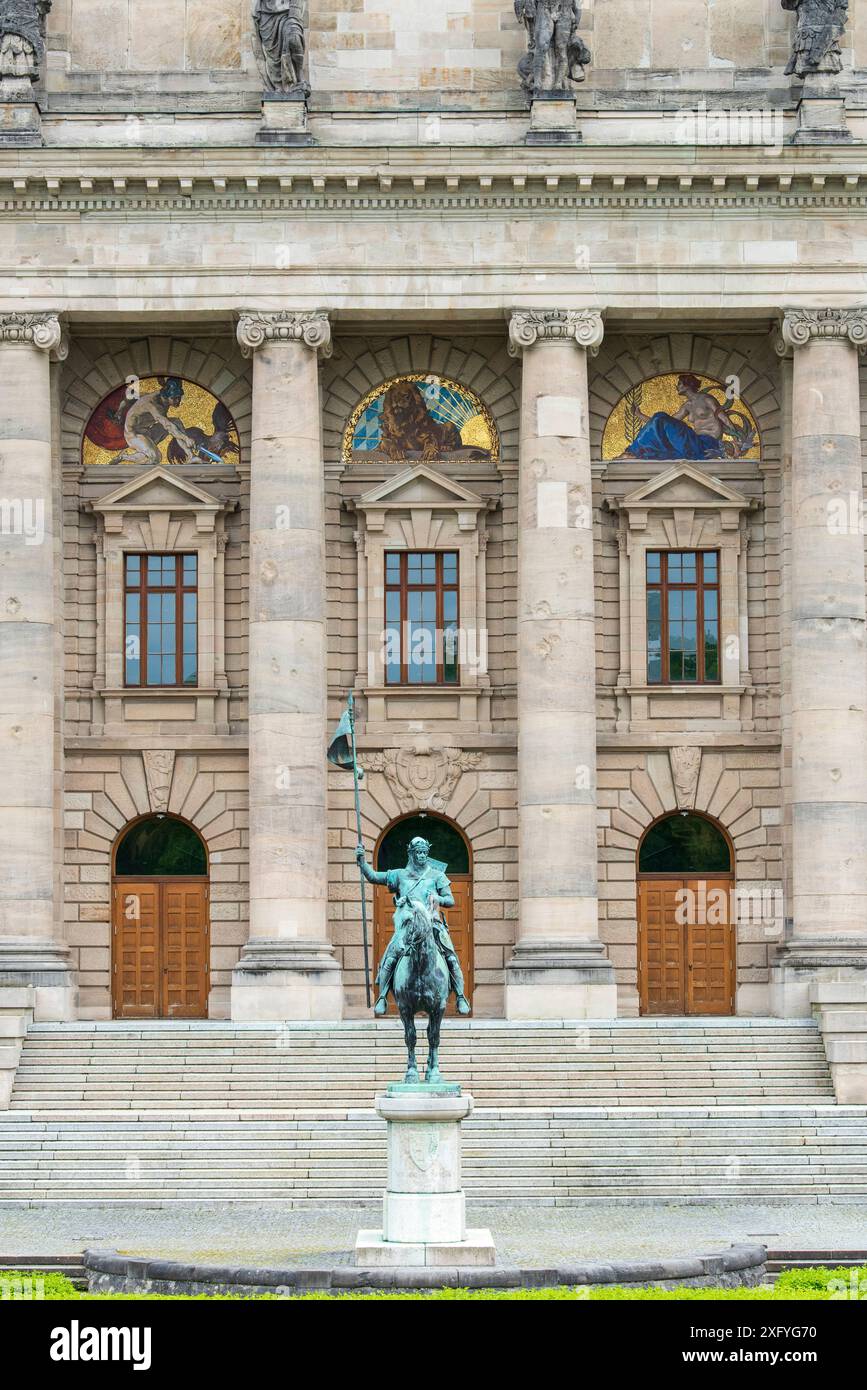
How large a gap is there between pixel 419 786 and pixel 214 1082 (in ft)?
29.3

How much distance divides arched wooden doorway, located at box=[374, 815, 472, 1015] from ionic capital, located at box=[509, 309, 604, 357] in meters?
9.36

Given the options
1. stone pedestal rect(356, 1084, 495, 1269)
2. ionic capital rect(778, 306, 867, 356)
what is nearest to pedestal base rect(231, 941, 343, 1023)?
ionic capital rect(778, 306, 867, 356)

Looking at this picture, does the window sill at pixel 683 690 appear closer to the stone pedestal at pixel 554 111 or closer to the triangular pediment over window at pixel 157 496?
the triangular pediment over window at pixel 157 496

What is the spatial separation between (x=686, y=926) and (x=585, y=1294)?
76.2 ft

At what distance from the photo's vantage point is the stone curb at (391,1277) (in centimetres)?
2433

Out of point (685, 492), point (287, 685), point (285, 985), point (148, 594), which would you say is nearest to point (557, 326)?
point (685, 492)

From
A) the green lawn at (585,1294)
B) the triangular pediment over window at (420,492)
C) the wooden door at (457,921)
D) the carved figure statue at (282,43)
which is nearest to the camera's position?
the green lawn at (585,1294)

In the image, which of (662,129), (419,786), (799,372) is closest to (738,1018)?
(419,786)

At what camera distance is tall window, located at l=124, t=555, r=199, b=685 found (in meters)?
47.3

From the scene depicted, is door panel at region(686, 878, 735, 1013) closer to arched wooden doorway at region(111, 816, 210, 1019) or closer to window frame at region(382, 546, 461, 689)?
window frame at region(382, 546, 461, 689)

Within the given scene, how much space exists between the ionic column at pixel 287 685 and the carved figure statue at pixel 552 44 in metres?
6.06

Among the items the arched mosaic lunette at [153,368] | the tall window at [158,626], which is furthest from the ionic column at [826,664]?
the tall window at [158,626]

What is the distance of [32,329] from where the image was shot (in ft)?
148
